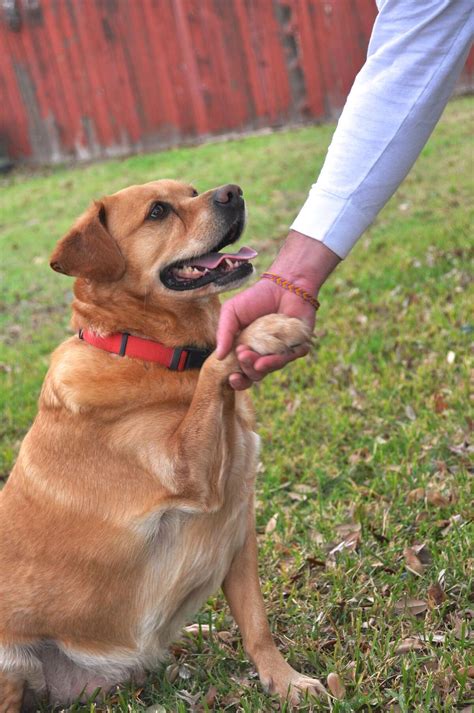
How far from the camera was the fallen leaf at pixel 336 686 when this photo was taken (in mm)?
2543

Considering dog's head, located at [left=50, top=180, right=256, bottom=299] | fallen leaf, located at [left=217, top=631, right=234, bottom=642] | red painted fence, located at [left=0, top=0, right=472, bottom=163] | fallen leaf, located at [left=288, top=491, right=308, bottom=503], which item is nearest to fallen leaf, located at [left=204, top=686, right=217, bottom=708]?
fallen leaf, located at [left=217, top=631, right=234, bottom=642]

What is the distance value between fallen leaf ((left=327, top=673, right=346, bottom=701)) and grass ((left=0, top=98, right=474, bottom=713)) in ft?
0.10

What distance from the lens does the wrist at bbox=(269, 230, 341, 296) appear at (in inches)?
90.8

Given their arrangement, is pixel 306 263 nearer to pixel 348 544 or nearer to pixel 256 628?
pixel 256 628

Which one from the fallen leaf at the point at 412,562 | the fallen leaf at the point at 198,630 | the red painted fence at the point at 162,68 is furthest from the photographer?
the red painted fence at the point at 162,68

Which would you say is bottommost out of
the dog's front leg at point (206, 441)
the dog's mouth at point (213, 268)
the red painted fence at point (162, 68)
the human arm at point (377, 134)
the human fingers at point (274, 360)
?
the red painted fence at point (162, 68)

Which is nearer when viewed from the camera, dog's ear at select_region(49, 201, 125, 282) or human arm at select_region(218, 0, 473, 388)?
human arm at select_region(218, 0, 473, 388)

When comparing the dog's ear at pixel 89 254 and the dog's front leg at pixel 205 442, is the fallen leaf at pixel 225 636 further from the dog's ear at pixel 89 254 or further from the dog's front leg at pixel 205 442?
the dog's ear at pixel 89 254

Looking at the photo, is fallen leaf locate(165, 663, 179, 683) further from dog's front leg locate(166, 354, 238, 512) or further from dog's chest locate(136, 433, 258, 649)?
dog's front leg locate(166, 354, 238, 512)

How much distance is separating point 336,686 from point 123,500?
912mm

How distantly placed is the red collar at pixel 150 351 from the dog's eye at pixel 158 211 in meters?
0.58

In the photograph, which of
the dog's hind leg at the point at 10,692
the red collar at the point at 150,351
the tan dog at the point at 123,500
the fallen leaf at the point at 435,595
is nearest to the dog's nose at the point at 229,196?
the tan dog at the point at 123,500

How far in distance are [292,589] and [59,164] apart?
15.1 meters

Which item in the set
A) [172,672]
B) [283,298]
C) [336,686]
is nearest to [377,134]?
[283,298]
